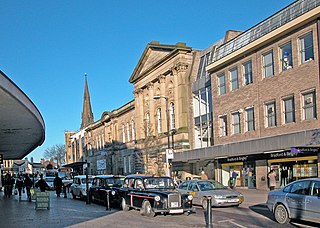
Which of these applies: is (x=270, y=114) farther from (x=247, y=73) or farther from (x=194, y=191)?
(x=194, y=191)

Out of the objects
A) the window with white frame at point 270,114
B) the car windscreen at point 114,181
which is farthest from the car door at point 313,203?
the window with white frame at point 270,114

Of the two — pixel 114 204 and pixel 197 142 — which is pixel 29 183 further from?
pixel 197 142

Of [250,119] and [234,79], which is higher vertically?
[234,79]

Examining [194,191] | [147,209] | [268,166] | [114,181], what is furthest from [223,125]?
[147,209]

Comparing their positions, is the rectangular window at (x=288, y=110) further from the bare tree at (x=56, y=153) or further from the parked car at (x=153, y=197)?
the bare tree at (x=56, y=153)

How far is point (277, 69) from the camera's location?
28.0 meters

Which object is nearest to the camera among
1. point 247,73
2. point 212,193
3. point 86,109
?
point 212,193

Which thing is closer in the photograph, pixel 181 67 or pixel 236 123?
pixel 236 123

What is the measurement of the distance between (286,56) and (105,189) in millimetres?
13766

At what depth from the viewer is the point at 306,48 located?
25.8 meters

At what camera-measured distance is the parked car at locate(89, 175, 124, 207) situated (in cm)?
2114

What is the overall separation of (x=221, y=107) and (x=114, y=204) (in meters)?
16.2

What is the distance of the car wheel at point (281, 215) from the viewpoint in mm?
13609

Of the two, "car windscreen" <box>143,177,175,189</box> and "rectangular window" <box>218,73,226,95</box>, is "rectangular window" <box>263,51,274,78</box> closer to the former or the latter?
"rectangular window" <box>218,73,226,95</box>
